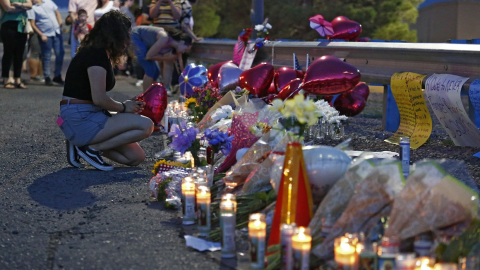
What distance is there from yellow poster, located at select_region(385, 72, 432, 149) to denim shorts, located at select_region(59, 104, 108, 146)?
2830 mm

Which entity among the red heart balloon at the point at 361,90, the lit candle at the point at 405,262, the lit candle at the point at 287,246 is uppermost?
the lit candle at the point at 405,262

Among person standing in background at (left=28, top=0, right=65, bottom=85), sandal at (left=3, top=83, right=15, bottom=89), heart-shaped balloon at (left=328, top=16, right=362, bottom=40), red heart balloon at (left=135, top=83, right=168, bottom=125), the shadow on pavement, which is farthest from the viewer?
person standing in background at (left=28, top=0, right=65, bottom=85)

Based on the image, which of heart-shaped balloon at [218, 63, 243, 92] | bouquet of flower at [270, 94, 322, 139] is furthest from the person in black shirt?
bouquet of flower at [270, 94, 322, 139]

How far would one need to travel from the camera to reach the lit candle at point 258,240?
141 inches

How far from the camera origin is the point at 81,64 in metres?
6.52

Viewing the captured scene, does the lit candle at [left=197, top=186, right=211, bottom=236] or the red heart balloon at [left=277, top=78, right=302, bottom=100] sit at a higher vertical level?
the red heart balloon at [left=277, top=78, right=302, bottom=100]

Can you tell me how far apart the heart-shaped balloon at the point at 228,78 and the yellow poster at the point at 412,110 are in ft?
6.85

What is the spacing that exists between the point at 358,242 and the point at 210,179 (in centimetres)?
213

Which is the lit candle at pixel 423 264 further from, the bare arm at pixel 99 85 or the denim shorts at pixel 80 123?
the denim shorts at pixel 80 123

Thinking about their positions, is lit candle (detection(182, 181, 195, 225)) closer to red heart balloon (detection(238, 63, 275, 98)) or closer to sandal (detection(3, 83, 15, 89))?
red heart balloon (detection(238, 63, 275, 98))

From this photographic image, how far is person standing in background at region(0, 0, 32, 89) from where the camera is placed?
1434cm

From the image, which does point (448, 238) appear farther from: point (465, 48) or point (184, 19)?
point (184, 19)

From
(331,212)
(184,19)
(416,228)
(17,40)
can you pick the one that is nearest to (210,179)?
(331,212)

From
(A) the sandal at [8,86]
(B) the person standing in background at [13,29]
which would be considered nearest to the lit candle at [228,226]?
(B) the person standing in background at [13,29]
